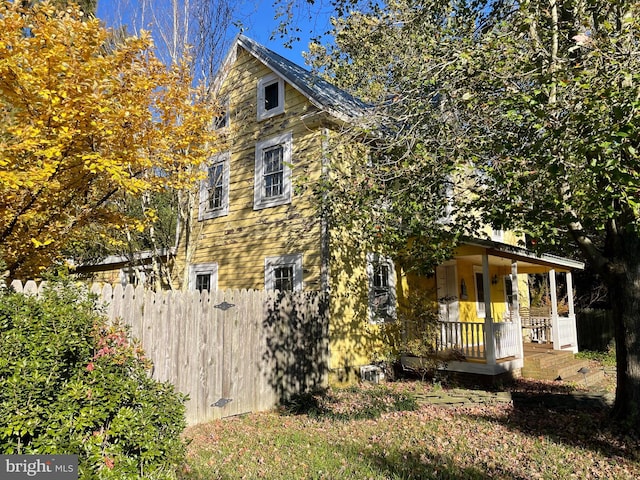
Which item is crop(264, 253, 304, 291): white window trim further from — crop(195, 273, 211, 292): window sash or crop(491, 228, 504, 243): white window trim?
crop(491, 228, 504, 243): white window trim

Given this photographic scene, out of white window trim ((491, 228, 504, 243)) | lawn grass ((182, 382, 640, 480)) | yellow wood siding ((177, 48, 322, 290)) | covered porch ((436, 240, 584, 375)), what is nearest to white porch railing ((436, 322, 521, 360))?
covered porch ((436, 240, 584, 375))

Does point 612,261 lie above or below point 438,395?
above

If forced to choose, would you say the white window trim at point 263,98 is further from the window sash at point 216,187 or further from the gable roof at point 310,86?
the window sash at point 216,187

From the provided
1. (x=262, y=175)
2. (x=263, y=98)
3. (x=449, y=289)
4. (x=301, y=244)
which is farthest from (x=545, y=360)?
(x=263, y=98)

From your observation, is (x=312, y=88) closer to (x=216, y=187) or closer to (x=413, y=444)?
(x=216, y=187)

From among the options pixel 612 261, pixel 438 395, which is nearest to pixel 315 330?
pixel 438 395

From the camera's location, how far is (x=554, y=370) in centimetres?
1203

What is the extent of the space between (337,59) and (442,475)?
20622 mm

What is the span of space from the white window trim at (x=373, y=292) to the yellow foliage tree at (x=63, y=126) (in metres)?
5.41

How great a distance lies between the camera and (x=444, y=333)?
11.7m

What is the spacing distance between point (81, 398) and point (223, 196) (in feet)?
34.6

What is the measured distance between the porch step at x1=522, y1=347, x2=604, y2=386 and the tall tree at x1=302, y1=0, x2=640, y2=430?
17.6 feet

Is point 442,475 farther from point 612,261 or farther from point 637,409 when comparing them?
point 612,261

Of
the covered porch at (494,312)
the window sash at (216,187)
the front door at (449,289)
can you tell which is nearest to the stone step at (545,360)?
the covered porch at (494,312)
